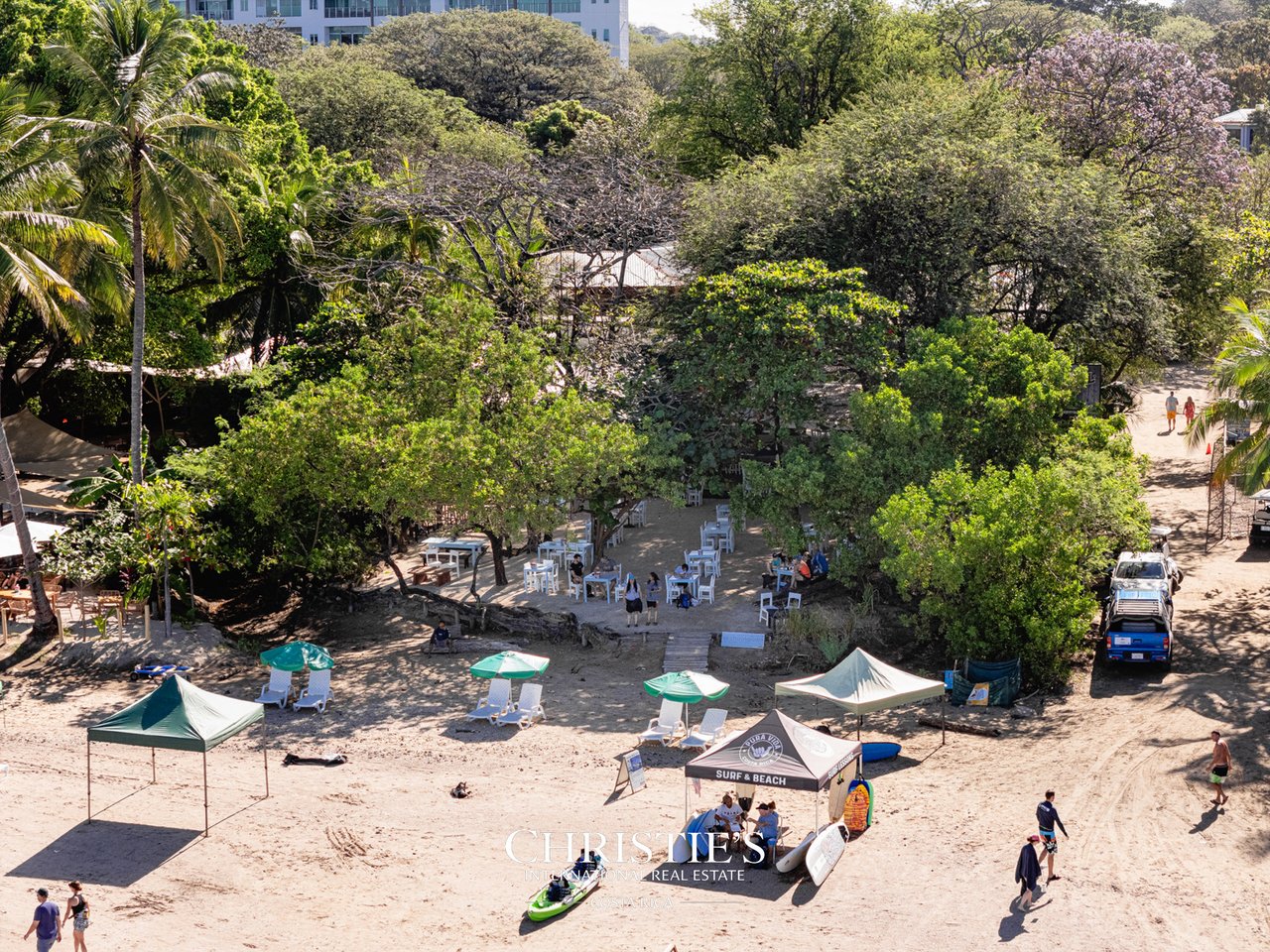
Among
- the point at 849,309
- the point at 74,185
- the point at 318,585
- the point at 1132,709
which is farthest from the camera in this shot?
the point at 318,585

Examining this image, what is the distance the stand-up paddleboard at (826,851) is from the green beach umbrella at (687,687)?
4.81m

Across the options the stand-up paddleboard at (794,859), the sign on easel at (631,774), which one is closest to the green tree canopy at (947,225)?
the sign on easel at (631,774)

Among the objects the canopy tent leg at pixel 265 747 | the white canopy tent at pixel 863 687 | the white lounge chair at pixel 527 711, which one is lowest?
the canopy tent leg at pixel 265 747

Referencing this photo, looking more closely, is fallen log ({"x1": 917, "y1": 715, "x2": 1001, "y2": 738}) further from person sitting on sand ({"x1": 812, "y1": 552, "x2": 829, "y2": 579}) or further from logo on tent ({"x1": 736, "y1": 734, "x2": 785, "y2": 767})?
person sitting on sand ({"x1": 812, "y1": 552, "x2": 829, "y2": 579})

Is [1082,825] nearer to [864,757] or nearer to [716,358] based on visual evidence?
[864,757]

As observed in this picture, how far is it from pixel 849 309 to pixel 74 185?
58.8 ft

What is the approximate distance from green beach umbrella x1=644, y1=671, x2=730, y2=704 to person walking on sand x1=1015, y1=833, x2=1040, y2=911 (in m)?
7.23

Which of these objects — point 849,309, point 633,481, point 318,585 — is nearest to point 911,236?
point 849,309

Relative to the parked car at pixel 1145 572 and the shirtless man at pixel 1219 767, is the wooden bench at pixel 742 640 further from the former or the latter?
the shirtless man at pixel 1219 767

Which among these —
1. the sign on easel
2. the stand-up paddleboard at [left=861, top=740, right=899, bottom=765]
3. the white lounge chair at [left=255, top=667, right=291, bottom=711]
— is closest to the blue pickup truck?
the stand-up paddleboard at [left=861, top=740, right=899, bottom=765]

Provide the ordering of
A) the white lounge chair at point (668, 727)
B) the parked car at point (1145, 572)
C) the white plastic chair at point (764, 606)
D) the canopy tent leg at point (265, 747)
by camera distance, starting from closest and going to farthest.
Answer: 1. the canopy tent leg at point (265, 747)
2. the white lounge chair at point (668, 727)
3. the parked car at point (1145, 572)
4. the white plastic chair at point (764, 606)

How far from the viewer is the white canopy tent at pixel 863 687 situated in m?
22.7

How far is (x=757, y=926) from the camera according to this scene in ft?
56.6

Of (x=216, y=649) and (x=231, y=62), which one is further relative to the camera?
(x=231, y=62)
